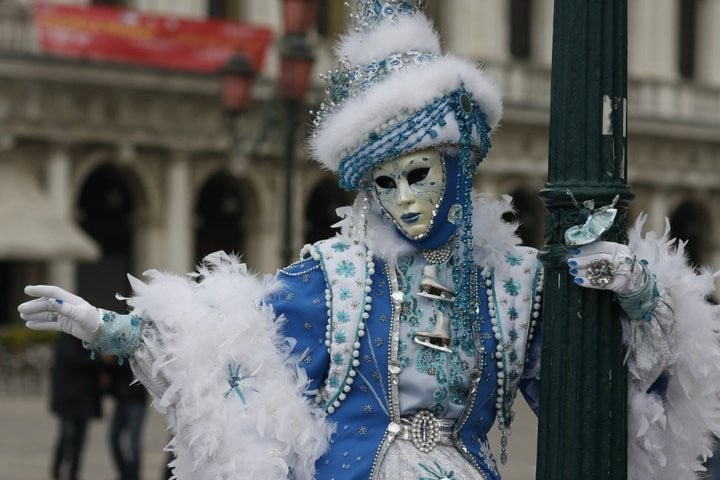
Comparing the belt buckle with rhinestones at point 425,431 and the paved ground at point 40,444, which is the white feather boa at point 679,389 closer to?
the belt buckle with rhinestones at point 425,431

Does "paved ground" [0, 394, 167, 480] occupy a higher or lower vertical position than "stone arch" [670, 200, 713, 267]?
lower

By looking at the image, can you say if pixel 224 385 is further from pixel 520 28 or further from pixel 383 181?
pixel 520 28

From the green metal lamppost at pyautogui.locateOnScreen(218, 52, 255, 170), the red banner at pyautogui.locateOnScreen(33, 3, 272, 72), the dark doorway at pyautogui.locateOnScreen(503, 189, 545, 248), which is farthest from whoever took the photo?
the dark doorway at pyautogui.locateOnScreen(503, 189, 545, 248)

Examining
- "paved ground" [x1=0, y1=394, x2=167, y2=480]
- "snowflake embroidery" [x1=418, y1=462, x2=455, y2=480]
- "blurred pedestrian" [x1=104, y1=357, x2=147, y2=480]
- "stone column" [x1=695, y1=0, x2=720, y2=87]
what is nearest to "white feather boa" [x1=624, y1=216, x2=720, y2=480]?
"snowflake embroidery" [x1=418, y1=462, x2=455, y2=480]

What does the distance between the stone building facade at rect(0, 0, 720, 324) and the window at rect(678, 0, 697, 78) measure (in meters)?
0.60

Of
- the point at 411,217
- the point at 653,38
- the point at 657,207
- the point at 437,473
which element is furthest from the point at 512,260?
the point at 653,38

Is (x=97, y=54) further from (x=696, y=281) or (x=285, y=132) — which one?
(x=696, y=281)

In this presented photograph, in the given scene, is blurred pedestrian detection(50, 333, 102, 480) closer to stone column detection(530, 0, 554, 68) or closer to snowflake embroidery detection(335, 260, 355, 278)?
snowflake embroidery detection(335, 260, 355, 278)

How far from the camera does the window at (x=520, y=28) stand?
3142 centimetres

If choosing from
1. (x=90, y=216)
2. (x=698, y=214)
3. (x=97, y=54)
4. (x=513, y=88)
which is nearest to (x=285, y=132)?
(x=97, y=54)

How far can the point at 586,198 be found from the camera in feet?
11.3

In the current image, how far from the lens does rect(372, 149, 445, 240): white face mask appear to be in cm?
401

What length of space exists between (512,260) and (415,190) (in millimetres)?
351

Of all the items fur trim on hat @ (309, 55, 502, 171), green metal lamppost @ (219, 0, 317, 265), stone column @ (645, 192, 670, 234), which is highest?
stone column @ (645, 192, 670, 234)
